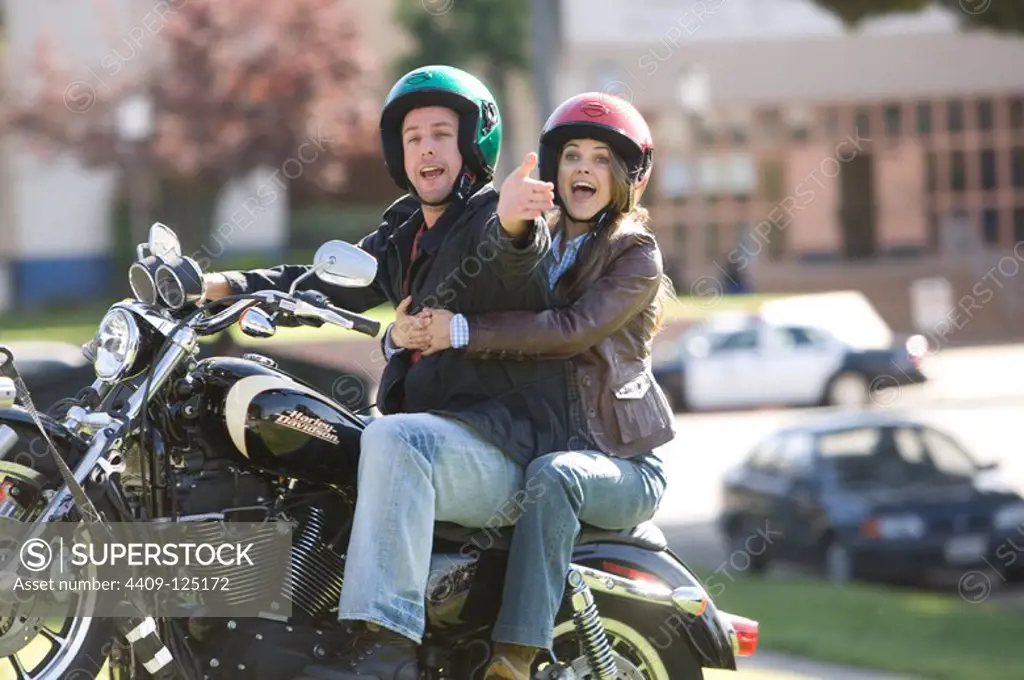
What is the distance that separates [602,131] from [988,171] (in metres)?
40.9

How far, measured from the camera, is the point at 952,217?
1743 inches

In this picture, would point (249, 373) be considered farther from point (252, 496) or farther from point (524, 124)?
point (524, 124)

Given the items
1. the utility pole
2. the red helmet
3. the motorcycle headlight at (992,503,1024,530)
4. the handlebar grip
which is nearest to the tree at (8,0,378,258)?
the utility pole

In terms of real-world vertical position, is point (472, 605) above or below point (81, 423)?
below

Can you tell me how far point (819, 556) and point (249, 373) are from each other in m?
10.3

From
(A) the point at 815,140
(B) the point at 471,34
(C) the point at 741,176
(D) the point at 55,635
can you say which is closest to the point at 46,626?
(D) the point at 55,635

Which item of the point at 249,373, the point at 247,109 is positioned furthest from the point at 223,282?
the point at 247,109

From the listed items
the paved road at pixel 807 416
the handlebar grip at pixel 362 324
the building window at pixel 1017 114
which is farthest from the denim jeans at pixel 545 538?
the building window at pixel 1017 114

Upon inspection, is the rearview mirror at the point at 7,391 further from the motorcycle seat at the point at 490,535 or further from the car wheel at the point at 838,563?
the car wheel at the point at 838,563

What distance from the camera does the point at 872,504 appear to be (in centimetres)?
1425

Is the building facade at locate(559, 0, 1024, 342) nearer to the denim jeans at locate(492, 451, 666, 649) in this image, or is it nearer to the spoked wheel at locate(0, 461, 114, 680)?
the denim jeans at locate(492, 451, 666, 649)

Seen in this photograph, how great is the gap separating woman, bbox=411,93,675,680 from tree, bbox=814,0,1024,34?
309 inches

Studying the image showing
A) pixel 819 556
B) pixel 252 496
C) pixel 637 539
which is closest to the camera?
pixel 252 496

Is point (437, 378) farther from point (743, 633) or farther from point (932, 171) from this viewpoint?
point (932, 171)
